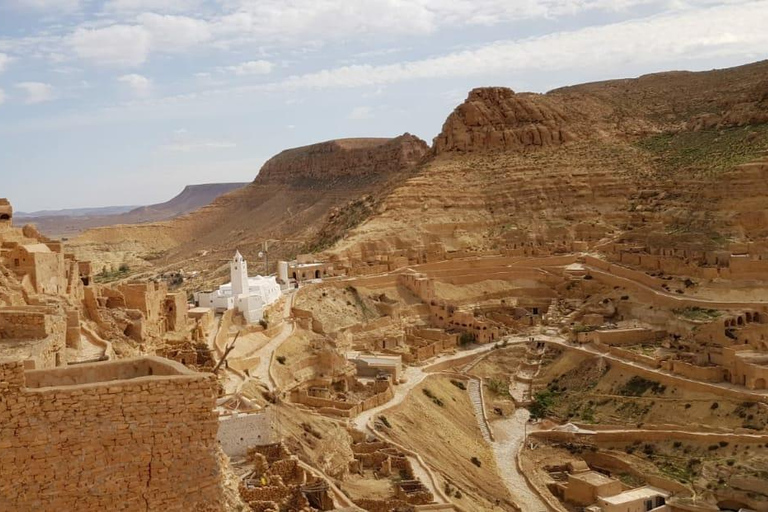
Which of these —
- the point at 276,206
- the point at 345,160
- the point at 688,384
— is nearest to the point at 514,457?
the point at 688,384

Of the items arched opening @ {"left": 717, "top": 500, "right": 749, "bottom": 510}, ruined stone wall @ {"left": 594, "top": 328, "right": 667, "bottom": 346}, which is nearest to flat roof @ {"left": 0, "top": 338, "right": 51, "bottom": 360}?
arched opening @ {"left": 717, "top": 500, "right": 749, "bottom": 510}

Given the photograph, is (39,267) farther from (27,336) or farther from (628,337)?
(628,337)

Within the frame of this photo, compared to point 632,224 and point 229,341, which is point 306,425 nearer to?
point 229,341

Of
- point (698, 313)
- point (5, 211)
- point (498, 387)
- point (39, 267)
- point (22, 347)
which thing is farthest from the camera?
point (698, 313)

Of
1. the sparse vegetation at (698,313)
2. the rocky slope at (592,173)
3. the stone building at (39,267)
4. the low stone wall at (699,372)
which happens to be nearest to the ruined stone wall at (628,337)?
the sparse vegetation at (698,313)

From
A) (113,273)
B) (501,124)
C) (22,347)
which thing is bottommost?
(113,273)

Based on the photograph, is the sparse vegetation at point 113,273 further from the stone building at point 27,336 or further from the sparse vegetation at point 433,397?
the stone building at point 27,336
